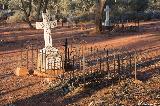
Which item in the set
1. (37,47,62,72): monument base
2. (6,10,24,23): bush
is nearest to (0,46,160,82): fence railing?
(37,47,62,72): monument base

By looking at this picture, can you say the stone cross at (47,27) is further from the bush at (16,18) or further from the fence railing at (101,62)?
the bush at (16,18)

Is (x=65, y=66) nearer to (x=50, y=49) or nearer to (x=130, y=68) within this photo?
(x=50, y=49)

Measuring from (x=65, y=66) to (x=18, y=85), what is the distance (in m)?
2.55

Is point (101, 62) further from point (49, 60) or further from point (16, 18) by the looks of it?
point (16, 18)

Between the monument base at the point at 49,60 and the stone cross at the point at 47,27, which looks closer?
the monument base at the point at 49,60

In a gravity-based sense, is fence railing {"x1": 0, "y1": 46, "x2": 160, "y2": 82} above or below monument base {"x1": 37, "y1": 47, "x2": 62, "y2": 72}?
below

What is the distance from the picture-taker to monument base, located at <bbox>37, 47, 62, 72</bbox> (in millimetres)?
15742

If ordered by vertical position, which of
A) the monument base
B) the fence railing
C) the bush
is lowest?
the fence railing

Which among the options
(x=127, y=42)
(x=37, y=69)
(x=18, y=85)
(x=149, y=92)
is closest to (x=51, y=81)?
(x=18, y=85)

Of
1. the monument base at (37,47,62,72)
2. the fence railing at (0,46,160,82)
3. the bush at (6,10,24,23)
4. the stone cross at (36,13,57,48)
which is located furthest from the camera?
the bush at (6,10,24,23)

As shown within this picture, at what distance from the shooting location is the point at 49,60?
15.8m

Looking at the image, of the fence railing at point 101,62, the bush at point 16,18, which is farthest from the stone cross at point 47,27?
the bush at point 16,18

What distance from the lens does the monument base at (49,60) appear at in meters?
15.7

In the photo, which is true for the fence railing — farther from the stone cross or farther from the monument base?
the stone cross
